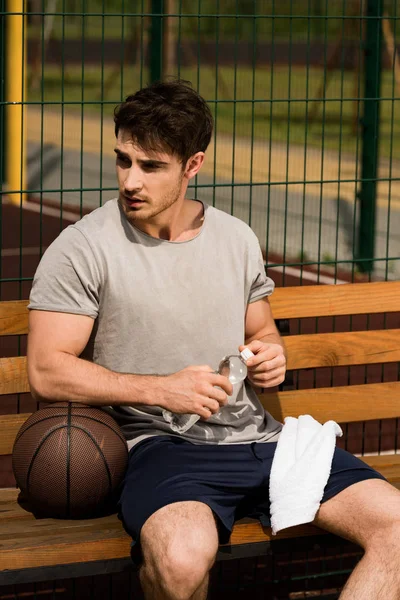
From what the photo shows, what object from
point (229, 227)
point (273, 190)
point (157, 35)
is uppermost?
point (157, 35)

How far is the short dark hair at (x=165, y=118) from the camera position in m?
4.03

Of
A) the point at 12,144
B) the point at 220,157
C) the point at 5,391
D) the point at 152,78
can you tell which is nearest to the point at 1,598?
the point at 5,391

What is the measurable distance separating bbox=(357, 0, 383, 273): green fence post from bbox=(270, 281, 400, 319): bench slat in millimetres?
1614

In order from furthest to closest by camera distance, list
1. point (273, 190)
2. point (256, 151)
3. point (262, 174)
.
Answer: point (256, 151)
point (273, 190)
point (262, 174)

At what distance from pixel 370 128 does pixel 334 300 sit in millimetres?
3551

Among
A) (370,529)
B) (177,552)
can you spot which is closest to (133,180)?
(177,552)

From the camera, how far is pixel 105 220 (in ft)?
13.5

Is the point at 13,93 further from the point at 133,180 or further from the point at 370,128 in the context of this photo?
the point at 133,180

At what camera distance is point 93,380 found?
12.8ft

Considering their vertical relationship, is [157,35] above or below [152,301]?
above

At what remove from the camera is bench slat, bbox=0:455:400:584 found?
12.6ft

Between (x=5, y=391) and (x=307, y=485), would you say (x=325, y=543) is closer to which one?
(x=307, y=485)

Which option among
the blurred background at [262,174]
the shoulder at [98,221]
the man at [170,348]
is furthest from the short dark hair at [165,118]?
the blurred background at [262,174]

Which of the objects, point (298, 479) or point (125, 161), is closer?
point (298, 479)
